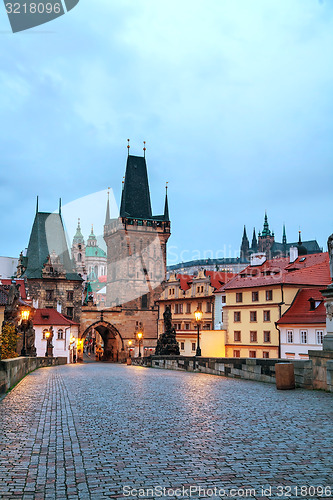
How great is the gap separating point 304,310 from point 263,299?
5.39 m

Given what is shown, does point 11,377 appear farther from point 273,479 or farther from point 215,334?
point 215,334

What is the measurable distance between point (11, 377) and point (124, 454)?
32.0ft

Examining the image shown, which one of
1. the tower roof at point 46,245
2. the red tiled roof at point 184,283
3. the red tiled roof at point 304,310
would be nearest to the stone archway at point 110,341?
the tower roof at point 46,245

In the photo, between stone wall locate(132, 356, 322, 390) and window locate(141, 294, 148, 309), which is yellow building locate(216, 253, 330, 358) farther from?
window locate(141, 294, 148, 309)

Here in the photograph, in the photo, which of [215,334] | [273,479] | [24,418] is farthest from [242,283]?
→ [273,479]

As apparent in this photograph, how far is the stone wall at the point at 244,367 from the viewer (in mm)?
14500

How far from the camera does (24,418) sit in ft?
33.0

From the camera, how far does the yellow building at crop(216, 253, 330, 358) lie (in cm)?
4522

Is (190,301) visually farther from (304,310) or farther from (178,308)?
(304,310)

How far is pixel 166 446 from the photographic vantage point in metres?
7.42

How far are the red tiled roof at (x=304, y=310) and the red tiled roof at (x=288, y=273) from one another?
148 centimetres

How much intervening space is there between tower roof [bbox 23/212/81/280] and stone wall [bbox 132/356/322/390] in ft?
169

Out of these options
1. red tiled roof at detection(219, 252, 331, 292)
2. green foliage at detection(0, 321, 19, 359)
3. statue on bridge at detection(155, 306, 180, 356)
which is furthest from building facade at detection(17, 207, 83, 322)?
green foliage at detection(0, 321, 19, 359)

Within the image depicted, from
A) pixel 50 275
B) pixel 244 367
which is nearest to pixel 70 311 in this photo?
pixel 50 275
